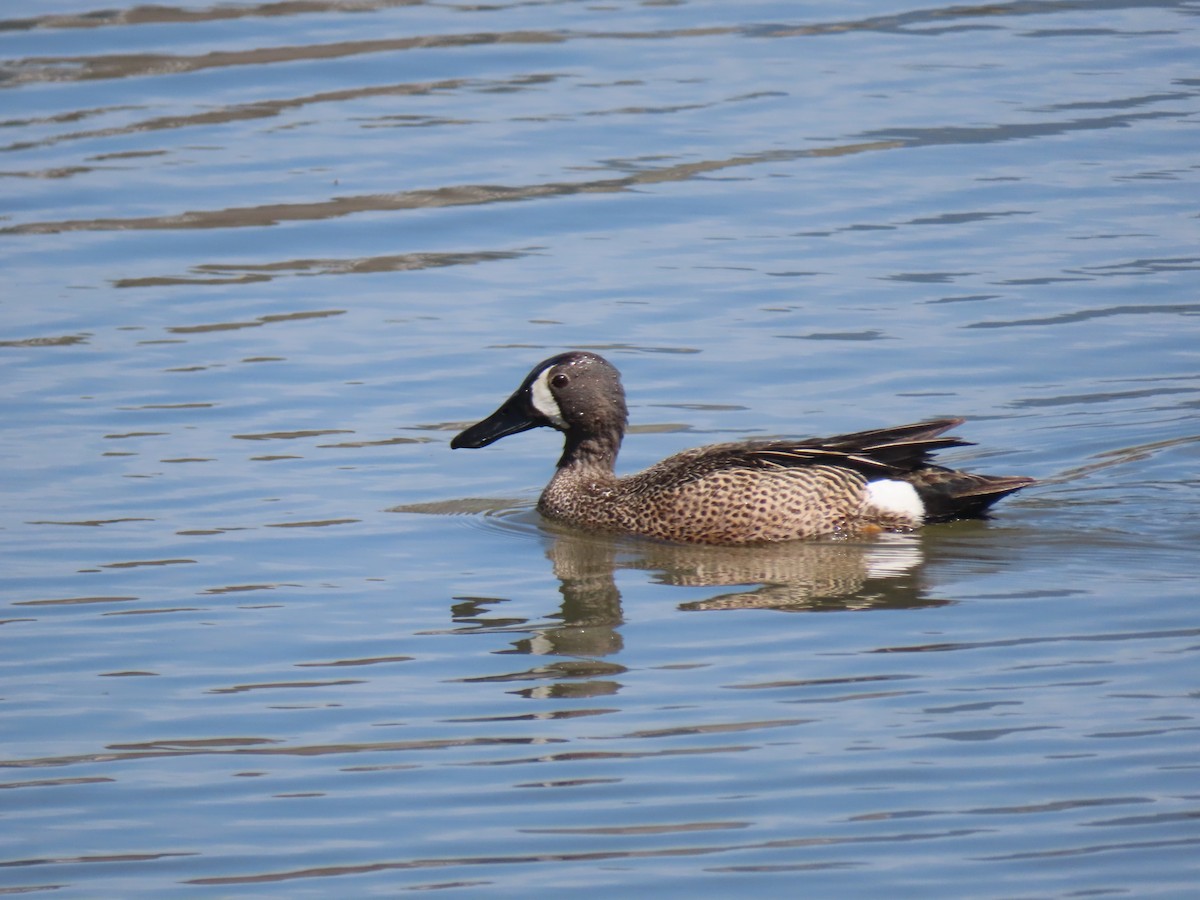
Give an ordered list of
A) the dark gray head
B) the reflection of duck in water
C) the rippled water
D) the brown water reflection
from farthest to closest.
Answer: the dark gray head < the reflection of duck in water < the brown water reflection < the rippled water

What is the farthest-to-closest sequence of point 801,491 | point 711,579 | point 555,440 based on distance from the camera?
point 555,440, point 801,491, point 711,579

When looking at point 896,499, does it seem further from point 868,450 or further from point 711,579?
Answer: point 711,579

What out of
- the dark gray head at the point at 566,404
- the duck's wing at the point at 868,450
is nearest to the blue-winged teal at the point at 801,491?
the duck's wing at the point at 868,450

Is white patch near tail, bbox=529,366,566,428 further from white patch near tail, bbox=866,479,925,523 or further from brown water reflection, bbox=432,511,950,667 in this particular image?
white patch near tail, bbox=866,479,925,523

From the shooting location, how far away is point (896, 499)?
30.2 feet

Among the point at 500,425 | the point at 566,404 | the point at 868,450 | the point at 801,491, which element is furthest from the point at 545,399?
the point at 868,450

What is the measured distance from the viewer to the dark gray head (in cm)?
992

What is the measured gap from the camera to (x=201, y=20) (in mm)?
19266

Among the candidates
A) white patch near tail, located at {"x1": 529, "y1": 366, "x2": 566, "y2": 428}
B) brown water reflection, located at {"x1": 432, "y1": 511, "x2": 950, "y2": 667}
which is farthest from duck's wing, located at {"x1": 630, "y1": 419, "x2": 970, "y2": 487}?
white patch near tail, located at {"x1": 529, "y1": 366, "x2": 566, "y2": 428}

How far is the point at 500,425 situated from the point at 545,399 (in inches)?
9.5

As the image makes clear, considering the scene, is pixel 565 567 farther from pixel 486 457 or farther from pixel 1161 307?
pixel 1161 307

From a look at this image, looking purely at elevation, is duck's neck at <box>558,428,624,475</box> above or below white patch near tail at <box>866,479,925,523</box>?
above

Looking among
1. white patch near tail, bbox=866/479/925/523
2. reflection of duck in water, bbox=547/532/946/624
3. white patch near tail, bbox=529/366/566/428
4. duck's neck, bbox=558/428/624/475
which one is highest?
white patch near tail, bbox=529/366/566/428

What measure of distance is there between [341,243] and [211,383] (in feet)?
9.05
